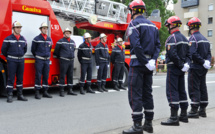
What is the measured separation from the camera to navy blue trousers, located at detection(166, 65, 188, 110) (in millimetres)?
5176

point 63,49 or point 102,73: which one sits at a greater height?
point 63,49

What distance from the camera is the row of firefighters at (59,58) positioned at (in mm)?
7441

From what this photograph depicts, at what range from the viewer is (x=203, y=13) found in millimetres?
48906

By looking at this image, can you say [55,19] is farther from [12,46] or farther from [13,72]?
[13,72]

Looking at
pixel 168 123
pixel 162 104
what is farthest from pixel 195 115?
pixel 162 104

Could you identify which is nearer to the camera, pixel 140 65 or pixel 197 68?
pixel 140 65

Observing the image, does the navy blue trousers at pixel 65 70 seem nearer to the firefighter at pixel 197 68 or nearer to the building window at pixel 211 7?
the firefighter at pixel 197 68

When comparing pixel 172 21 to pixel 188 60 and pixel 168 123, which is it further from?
pixel 168 123

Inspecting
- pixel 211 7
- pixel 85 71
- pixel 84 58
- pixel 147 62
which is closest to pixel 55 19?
pixel 84 58

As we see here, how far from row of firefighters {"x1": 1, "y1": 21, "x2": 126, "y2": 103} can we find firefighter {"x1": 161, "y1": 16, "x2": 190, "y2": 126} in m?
4.08

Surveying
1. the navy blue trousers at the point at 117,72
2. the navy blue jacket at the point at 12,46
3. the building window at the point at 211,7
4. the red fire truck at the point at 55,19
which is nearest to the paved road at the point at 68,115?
the red fire truck at the point at 55,19

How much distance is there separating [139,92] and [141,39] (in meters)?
0.86

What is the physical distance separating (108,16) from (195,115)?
277 inches

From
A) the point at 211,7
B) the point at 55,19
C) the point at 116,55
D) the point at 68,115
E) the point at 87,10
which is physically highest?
the point at 211,7
